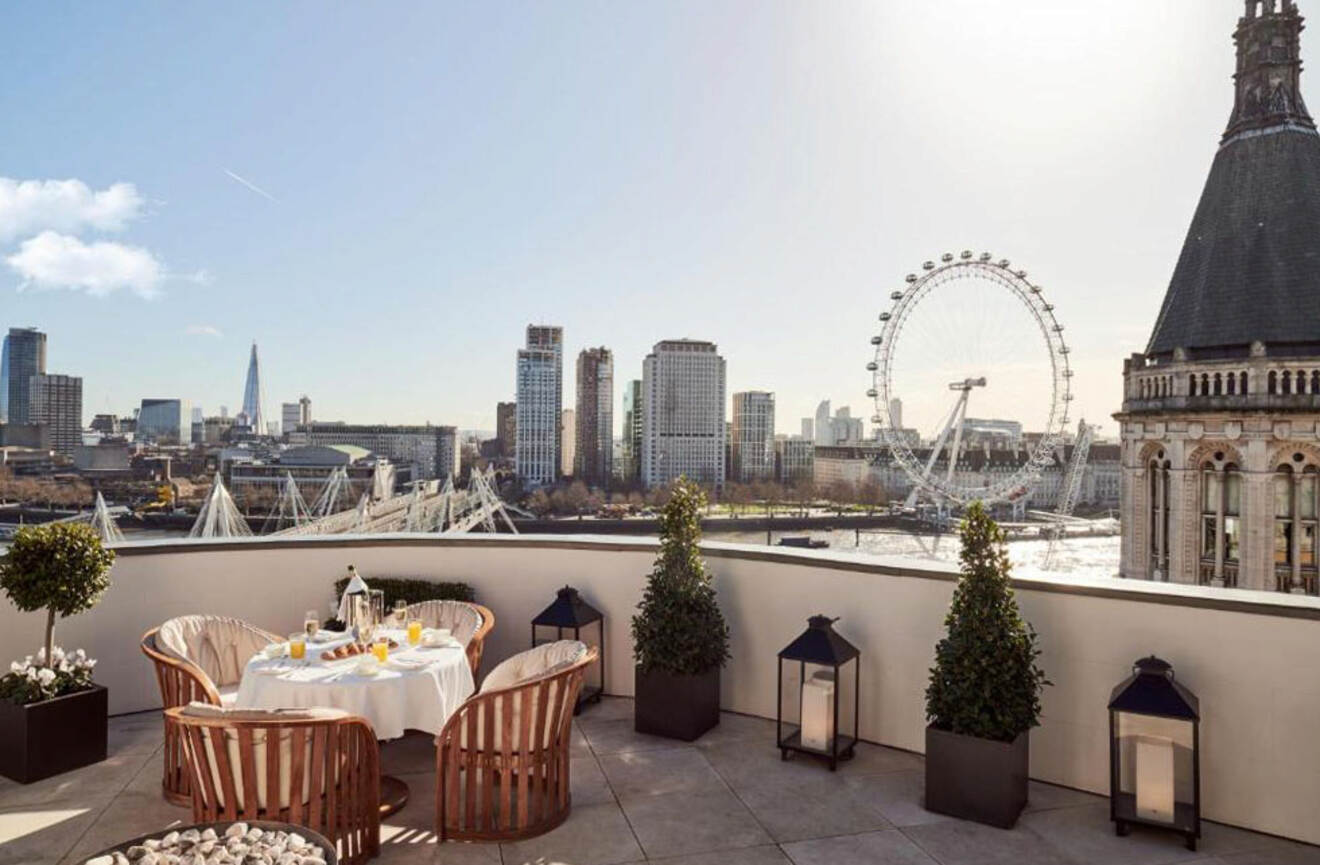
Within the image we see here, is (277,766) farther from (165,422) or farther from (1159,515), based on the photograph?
(165,422)

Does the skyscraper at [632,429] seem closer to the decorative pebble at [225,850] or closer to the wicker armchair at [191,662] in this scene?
the wicker armchair at [191,662]

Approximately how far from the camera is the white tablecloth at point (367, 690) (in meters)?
3.90

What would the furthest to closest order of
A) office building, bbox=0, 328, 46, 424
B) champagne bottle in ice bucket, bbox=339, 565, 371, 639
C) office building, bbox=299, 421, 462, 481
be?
office building, bbox=299, 421, 462, 481, office building, bbox=0, 328, 46, 424, champagne bottle in ice bucket, bbox=339, 565, 371, 639

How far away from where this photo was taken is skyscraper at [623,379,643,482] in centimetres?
8181

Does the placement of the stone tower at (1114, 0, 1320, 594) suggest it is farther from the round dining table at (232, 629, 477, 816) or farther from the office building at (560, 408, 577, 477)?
the office building at (560, 408, 577, 477)

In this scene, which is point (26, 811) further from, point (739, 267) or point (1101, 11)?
point (739, 267)

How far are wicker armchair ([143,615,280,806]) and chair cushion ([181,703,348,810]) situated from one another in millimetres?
655

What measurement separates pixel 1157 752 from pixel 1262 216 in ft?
97.2

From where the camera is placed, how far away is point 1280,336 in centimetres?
2612

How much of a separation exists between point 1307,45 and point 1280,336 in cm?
1045

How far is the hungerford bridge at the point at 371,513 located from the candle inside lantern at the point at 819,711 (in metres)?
19.7

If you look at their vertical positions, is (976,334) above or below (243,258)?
below

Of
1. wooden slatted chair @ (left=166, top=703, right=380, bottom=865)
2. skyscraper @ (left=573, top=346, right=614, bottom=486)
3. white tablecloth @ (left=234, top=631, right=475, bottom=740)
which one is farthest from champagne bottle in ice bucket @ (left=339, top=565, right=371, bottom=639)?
skyscraper @ (left=573, top=346, right=614, bottom=486)

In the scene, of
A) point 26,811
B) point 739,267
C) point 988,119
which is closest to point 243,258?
point 739,267
